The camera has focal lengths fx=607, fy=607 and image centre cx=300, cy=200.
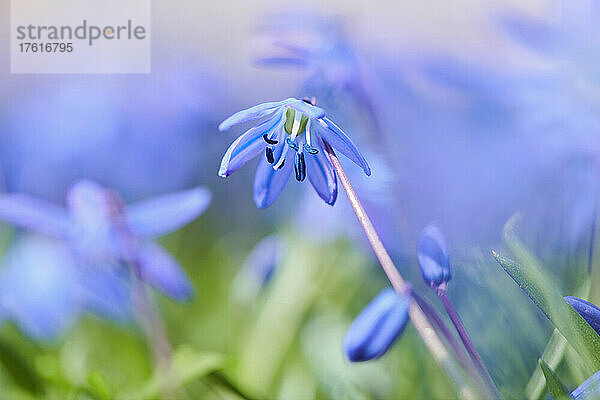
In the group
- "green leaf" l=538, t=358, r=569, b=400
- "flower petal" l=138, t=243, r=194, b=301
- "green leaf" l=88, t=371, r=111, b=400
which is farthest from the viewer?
"flower petal" l=138, t=243, r=194, b=301

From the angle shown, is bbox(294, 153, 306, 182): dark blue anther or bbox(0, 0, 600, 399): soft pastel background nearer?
bbox(294, 153, 306, 182): dark blue anther

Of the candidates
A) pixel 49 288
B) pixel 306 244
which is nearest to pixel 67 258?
pixel 49 288

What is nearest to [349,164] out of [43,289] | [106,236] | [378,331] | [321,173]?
[321,173]

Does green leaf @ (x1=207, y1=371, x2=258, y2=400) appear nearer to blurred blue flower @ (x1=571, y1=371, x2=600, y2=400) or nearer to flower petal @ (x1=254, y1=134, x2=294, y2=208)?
flower petal @ (x1=254, y1=134, x2=294, y2=208)

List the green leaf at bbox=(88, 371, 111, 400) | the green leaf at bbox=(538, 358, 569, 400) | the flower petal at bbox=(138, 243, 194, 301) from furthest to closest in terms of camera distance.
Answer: the flower petal at bbox=(138, 243, 194, 301), the green leaf at bbox=(88, 371, 111, 400), the green leaf at bbox=(538, 358, 569, 400)

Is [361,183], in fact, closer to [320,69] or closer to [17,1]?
[320,69]

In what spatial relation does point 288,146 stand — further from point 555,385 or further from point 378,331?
point 555,385

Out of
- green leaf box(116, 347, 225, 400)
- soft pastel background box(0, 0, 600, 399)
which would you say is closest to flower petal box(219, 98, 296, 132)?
soft pastel background box(0, 0, 600, 399)

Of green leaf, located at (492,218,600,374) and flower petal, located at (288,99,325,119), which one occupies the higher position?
flower petal, located at (288,99,325,119)
